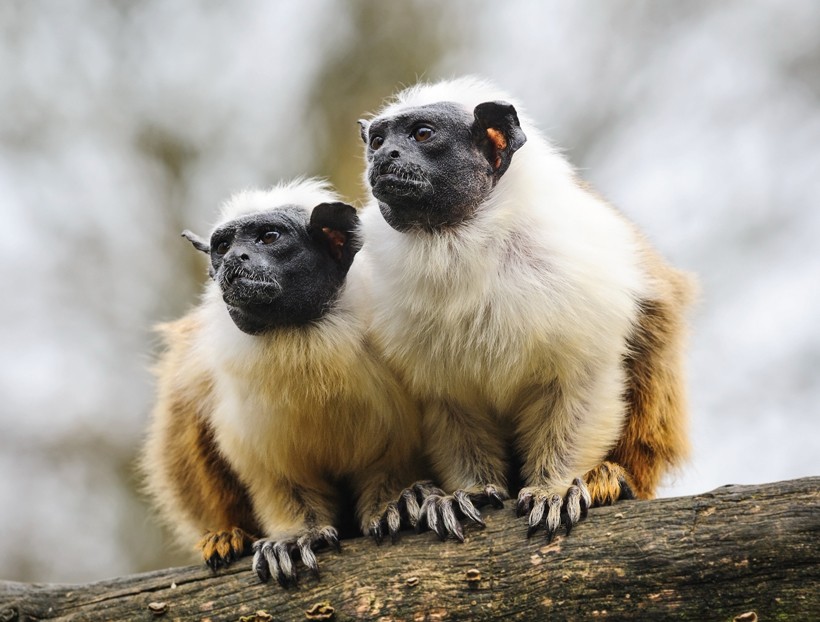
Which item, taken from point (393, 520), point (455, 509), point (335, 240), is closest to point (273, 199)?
point (335, 240)

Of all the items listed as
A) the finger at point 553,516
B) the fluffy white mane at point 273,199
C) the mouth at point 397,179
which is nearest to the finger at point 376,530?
the finger at point 553,516

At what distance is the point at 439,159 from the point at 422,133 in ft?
0.51

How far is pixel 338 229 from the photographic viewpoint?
5113mm

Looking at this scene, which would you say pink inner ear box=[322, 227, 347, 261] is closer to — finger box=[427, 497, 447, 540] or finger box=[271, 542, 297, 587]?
finger box=[427, 497, 447, 540]

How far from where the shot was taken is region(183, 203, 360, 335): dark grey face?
4.82 meters

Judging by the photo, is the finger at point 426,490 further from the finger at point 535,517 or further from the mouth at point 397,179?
the mouth at point 397,179

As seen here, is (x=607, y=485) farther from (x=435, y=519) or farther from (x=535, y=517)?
(x=435, y=519)

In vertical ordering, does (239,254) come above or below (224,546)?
above

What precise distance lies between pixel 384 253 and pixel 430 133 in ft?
2.05

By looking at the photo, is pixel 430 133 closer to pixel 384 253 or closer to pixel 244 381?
pixel 384 253

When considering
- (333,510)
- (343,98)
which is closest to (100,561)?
(343,98)

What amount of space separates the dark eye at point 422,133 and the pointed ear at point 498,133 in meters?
0.23

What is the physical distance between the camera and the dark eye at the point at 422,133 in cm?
473

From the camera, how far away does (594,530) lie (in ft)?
14.1
